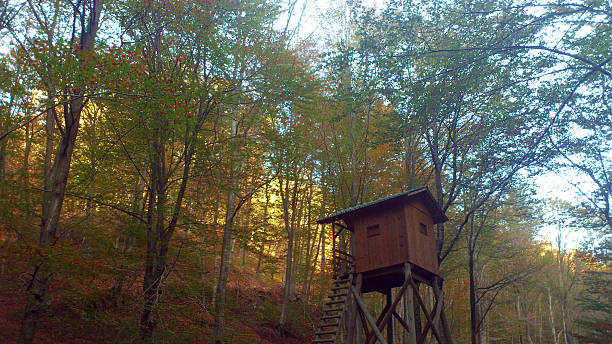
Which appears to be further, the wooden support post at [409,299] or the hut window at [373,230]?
the hut window at [373,230]

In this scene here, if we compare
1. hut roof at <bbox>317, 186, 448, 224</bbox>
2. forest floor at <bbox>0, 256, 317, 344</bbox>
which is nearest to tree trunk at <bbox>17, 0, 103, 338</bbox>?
forest floor at <bbox>0, 256, 317, 344</bbox>

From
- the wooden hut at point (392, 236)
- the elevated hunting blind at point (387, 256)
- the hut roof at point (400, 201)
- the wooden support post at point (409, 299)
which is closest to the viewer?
the wooden support post at point (409, 299)

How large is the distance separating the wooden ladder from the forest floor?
3.46 metres

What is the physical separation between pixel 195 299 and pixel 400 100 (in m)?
9.66

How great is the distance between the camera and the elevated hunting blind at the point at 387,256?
12750mm

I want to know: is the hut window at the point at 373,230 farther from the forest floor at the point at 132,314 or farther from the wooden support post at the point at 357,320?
the forest floor at the point at 132,314

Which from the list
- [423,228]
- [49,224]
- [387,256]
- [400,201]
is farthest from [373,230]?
[49,224]

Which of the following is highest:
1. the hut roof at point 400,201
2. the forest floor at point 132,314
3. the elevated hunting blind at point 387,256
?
the hut roof at point 400,201

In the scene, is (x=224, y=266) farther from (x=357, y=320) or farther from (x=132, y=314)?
(x=357, y=320)

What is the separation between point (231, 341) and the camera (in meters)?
16.0

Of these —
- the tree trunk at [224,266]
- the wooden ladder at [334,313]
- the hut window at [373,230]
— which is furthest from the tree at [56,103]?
the hut window at [373,230]

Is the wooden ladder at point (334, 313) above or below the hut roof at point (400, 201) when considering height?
below

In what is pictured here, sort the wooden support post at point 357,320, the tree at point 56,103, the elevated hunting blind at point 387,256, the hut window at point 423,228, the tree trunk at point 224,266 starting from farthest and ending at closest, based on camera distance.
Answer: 1. the tree trunk at point 224,266
2. the hut window at point 423,228
3. the wooden support post at point 357,320
4. the elevated hunting blind at point 387,256
5. the tree at point 56,103

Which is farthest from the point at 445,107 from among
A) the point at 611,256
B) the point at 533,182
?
the point at 611,256
